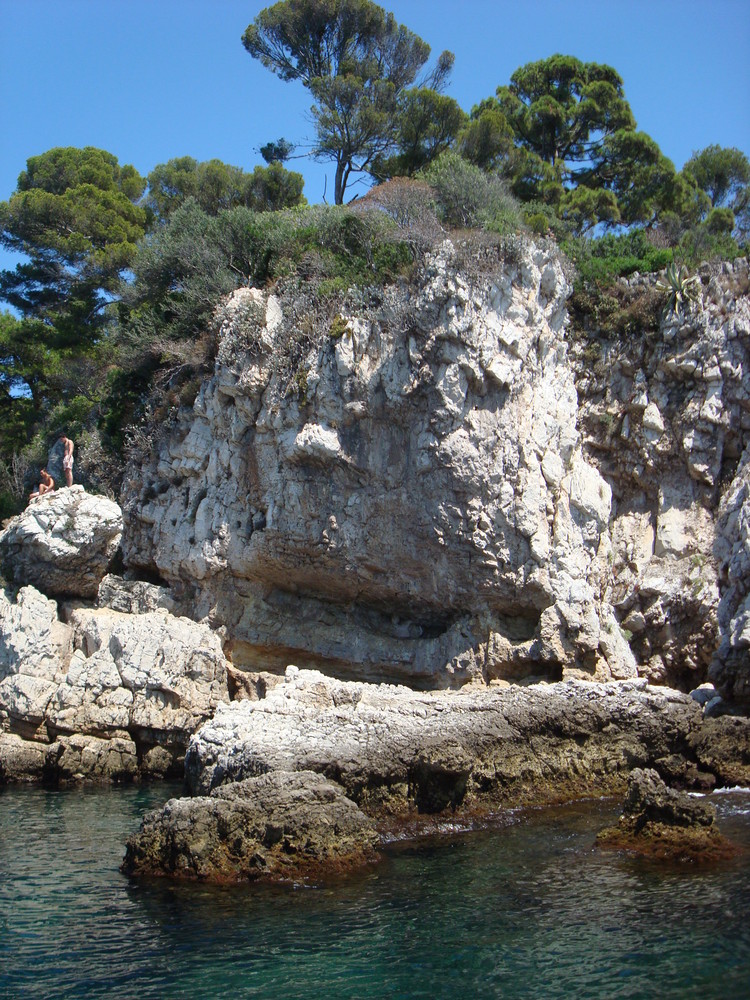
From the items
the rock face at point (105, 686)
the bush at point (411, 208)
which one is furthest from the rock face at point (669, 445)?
the rock face at point (105, 686)

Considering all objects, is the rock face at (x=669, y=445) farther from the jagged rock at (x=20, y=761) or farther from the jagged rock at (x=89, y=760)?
the jagged rock at (x=20, y=761)

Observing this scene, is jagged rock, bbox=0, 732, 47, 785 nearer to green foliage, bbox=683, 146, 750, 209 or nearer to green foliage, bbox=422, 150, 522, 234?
green foliage, bbox=422, 150, 522, 234

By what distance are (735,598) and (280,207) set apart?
22.2 metres

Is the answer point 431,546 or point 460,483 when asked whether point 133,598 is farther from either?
point 460,483

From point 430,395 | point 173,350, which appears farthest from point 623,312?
point 173,350

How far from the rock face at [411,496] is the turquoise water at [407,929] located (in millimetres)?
7081

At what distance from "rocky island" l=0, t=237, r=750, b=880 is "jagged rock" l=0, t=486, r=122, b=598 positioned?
0.07m

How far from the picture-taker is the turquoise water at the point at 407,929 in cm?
885

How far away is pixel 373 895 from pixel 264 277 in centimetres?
1777

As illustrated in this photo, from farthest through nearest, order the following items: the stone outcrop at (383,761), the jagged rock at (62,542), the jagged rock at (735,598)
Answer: the jagged rock at (62,542)
the jagged rock at (735,598)
the stone outcrop at (383,761)

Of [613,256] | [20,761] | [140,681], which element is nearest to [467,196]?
[613,256]

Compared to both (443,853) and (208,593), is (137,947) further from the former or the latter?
(208,593)

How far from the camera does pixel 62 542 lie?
70.6 ft

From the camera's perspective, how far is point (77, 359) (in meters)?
31.4
